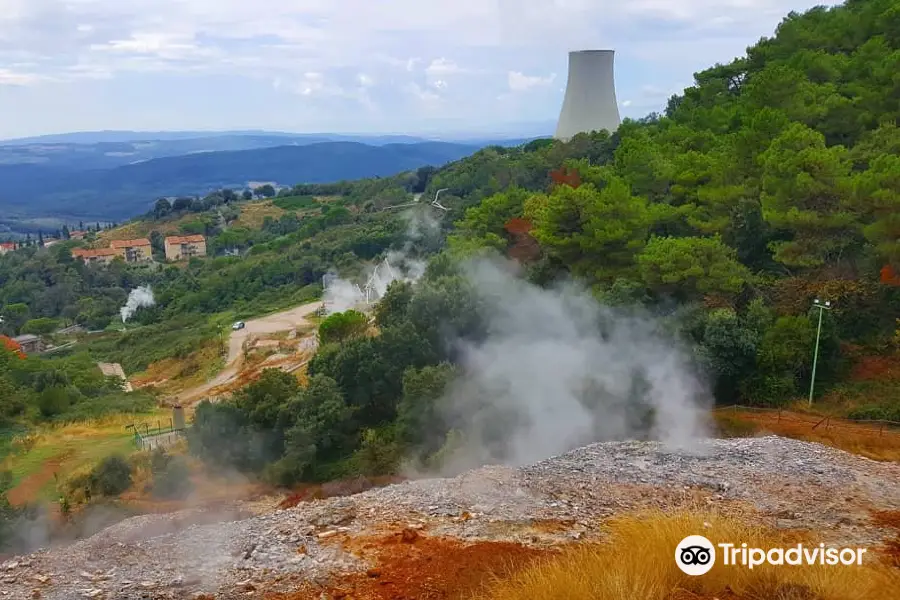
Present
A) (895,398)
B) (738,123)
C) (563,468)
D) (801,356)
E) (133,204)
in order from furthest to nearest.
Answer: (133,204) → (738,123) → (801,356) → (895,398) → (563,468)

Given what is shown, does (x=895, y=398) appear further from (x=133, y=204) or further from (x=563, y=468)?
(x=133, y=204)

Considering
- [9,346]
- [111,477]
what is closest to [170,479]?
[111,477]

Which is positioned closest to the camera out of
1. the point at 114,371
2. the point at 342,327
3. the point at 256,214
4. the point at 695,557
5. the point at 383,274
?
the point at 695,557

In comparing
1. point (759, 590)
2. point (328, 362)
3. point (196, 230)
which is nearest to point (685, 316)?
point (328, 362)

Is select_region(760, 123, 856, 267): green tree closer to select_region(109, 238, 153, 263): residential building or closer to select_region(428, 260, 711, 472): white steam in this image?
select_region(428, 260, 711, 472): white steam

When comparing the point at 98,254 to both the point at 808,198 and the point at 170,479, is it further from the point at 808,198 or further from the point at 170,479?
the point at 808,198

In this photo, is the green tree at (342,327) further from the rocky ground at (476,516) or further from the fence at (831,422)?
→ the fence at (831,422)

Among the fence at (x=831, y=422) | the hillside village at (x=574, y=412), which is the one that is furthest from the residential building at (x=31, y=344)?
the fence at (x=831, y=422)
